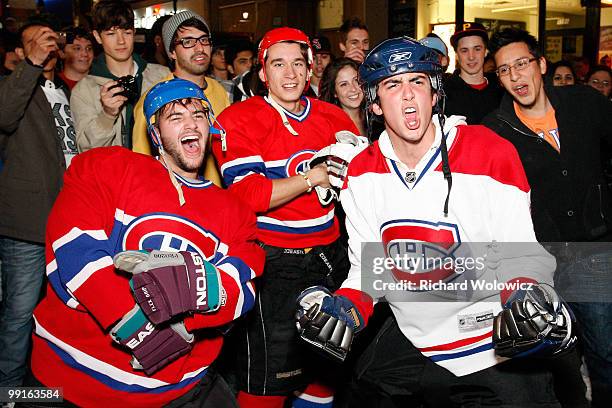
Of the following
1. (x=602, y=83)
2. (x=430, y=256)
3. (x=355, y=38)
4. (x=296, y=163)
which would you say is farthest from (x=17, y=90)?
(x=602, y=83)

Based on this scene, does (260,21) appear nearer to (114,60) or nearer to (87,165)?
(114,60)

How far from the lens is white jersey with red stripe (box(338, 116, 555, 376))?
8.91ft

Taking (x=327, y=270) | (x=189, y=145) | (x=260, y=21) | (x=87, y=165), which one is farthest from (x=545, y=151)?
(x=260, y=21)

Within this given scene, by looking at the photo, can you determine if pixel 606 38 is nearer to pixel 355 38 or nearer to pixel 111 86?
pixel 355 38

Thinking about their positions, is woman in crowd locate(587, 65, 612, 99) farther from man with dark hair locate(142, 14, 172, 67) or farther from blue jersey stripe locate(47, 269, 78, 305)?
blue jersey stripe locate(47, 269, 78, 305)

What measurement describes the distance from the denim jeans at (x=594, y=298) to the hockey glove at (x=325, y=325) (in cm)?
193

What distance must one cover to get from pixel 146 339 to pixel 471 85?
3883mm

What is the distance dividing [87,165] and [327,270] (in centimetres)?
160

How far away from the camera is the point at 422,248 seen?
2.82m

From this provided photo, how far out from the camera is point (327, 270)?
3852 mm

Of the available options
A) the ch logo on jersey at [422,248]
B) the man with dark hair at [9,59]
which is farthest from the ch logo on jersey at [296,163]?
the man with dark hair at [9,59]

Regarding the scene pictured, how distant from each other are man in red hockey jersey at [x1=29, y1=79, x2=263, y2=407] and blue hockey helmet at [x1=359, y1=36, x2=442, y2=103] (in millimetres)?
852

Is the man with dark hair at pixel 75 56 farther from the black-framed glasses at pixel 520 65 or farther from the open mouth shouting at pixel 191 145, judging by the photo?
the black-framed glasses at pixel 520 65

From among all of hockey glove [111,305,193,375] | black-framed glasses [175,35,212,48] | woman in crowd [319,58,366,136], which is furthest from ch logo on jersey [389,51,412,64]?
black-framed glasses [175,35,212,48]
